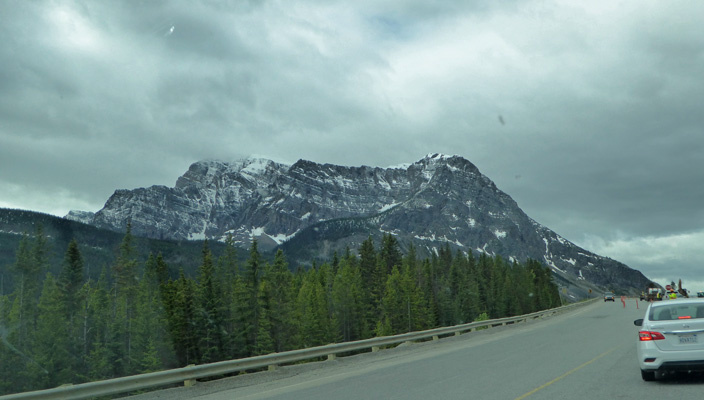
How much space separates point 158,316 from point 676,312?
5529cm

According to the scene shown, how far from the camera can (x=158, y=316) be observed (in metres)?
59.9

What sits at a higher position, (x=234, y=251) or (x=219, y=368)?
(x=234, y=251)

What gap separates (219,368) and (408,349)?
12.4 m

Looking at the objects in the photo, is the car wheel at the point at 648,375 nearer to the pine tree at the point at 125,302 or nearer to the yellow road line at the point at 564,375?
the yellow road line at the point at 564,375

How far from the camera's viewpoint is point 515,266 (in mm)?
142625

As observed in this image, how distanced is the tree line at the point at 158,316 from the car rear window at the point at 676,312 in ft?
129

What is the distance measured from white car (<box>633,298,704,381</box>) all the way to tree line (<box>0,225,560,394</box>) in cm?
3936

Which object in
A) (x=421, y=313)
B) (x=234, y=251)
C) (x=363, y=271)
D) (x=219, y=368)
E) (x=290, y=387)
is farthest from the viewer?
(x=363, y=271)

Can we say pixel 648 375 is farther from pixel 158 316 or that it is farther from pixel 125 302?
pixel 125 302

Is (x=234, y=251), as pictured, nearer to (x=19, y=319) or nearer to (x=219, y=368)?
(x=19, y=319)

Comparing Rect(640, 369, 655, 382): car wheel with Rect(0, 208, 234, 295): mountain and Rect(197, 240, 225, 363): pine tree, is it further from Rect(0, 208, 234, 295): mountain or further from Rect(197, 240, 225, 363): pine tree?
Rect(0, 208, 234, 295): mountain

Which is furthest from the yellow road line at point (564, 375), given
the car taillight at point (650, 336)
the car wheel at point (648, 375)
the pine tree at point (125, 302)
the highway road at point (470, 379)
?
the pine tree at point (125, 302)

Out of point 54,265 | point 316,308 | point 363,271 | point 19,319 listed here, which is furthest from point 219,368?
point 363,271

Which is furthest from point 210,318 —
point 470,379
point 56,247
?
point 56,247
